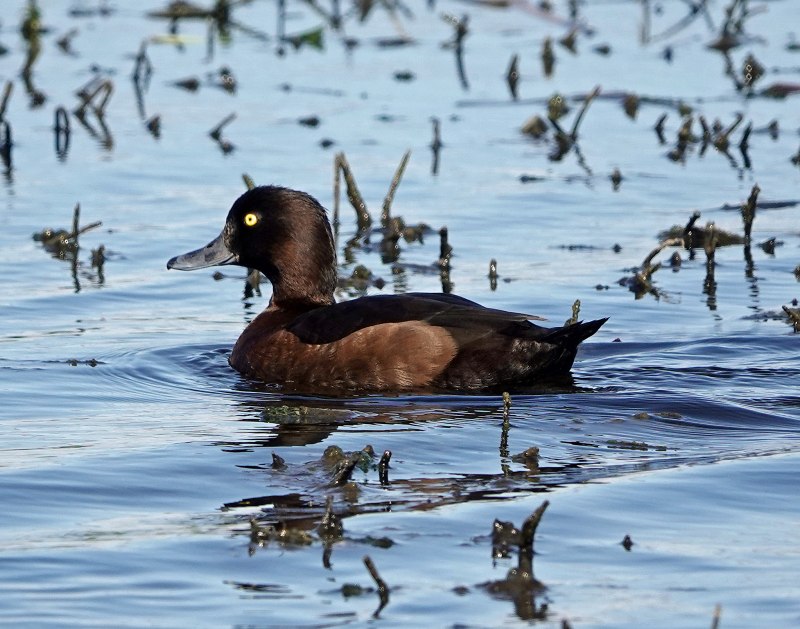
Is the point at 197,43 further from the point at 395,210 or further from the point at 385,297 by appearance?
the point at 385,297

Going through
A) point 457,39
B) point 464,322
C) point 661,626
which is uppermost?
point 457,39

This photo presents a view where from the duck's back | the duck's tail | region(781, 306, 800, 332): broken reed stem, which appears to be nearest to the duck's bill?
the duck's back

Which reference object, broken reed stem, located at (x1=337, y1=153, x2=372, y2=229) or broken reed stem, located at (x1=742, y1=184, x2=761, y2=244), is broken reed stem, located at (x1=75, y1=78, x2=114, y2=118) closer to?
broken reed stem, located at (x1=337, y1=153, x2=372, y2=229)

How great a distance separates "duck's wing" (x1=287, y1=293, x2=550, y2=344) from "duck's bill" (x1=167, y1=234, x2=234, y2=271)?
1.33 m

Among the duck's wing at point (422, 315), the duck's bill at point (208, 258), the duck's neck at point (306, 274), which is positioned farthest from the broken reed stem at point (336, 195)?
the duck's wing at point (422, 315)

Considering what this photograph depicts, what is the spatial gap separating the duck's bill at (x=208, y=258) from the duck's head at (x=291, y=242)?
199 mm

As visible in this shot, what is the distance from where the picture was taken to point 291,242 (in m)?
8.86

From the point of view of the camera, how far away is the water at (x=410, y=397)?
513 cm

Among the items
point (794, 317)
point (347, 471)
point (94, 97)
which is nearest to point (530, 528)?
point (347, 471)

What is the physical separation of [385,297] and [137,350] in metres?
1.58

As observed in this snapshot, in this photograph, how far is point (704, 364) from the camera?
823 cm

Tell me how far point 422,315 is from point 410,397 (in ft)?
1.29

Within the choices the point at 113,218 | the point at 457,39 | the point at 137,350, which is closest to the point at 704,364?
the point at 137,350

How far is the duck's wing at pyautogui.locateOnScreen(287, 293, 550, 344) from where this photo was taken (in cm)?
774
